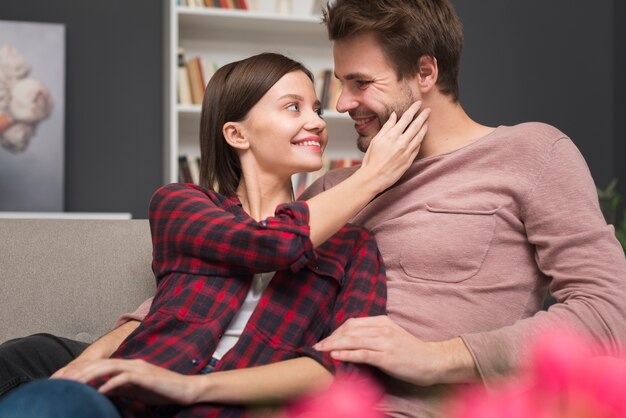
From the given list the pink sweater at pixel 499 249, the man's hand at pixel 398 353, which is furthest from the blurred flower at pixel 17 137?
the man's hand at pixel 398 353

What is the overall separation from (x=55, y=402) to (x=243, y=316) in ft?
2.18

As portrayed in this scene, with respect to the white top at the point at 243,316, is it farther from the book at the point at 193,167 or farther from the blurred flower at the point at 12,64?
the blurred flower at the point at 12,64

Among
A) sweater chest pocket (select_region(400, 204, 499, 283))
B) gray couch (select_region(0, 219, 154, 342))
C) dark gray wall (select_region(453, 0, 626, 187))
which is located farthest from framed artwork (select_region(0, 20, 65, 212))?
sweater chest pocket (select_region(400, 204, 499, 283))

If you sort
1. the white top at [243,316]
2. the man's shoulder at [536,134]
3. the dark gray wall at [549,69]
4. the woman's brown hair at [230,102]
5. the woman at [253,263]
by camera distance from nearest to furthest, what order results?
the woman at [253,263] < the white top at [243,316] < the man's shoulder at [536,134] < the woman's brown hair at [230,102] < the dark gray wall at [549,69]

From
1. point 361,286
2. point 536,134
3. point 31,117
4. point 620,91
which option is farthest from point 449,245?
point 620,91

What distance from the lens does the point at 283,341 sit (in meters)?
1.30

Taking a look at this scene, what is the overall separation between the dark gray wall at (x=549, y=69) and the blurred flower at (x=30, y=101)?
2566 mm

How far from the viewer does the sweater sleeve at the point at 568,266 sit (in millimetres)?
1222

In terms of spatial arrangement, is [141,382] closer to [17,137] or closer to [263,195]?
[263,195]

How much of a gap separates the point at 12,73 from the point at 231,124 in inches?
109

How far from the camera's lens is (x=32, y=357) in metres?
1.32

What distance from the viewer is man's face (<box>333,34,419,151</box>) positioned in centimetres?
169

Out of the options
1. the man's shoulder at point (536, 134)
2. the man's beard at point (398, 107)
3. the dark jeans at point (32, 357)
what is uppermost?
the man's beard at point (398, 107)

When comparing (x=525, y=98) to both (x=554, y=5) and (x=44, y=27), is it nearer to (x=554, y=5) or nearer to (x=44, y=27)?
Result: (x=554, y=5)
